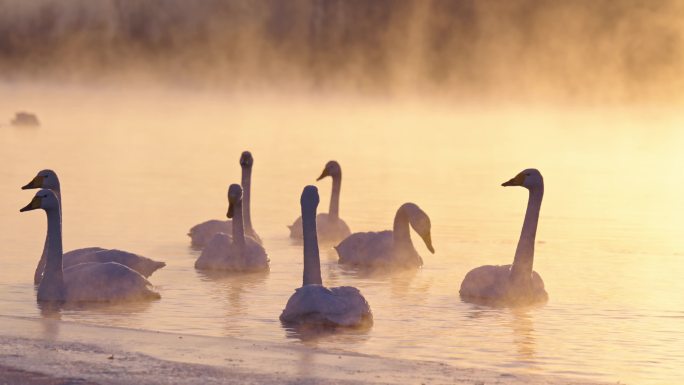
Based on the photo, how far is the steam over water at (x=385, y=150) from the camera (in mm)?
13328

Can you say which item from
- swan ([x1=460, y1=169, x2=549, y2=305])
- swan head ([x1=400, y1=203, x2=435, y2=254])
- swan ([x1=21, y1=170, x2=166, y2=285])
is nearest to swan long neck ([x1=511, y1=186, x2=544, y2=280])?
swan ([x1=460, y1=169, x2=549, y2=305])

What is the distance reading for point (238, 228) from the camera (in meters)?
15.9

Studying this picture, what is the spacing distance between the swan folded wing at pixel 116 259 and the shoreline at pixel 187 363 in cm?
295

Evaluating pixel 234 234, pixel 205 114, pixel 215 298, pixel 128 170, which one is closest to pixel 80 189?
pixel 128 170

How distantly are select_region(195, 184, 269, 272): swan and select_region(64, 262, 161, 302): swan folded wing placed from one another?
2218 millimetres

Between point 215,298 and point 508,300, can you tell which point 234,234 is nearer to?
point 215,298

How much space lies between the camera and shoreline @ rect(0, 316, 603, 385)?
9.85m

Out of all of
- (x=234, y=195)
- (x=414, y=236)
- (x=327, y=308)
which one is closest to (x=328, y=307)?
(x=327, y=308)

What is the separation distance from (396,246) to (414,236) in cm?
333

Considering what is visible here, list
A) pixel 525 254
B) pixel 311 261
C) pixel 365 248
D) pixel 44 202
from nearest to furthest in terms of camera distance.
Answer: pixel 311 261, pixel 44 202, pixel 525 254, pixel 365 248

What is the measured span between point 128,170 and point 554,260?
43.8ft

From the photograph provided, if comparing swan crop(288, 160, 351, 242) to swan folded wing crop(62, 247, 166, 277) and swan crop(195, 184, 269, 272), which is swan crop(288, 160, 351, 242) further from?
swan folded wing crop(62, 247, 166, 277)

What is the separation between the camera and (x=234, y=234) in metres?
16.0

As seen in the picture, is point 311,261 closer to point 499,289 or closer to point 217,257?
point 499,289
